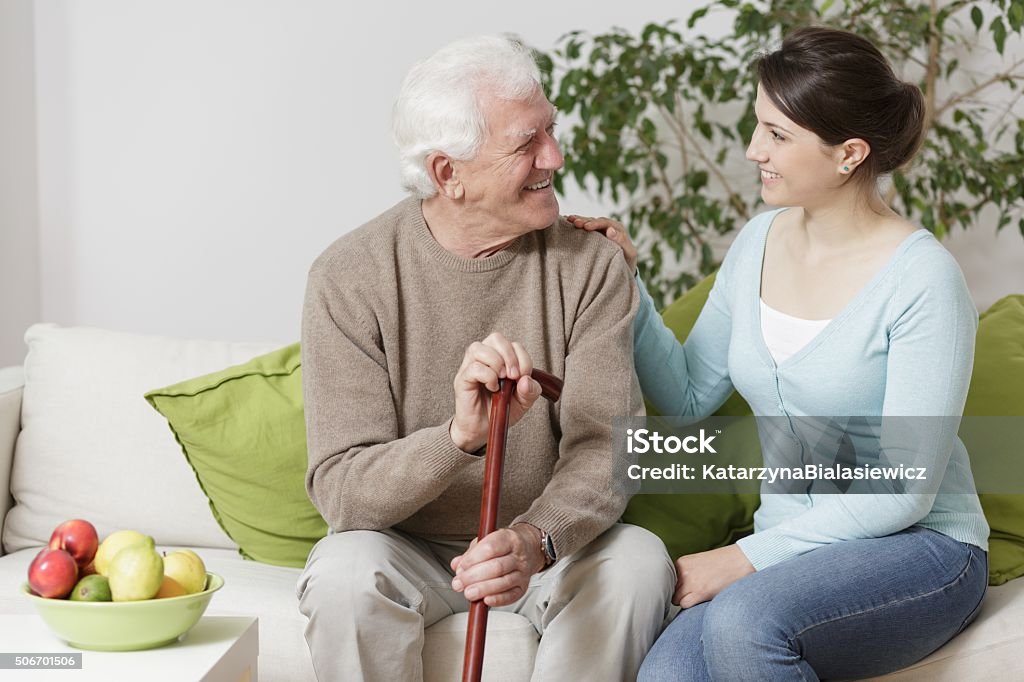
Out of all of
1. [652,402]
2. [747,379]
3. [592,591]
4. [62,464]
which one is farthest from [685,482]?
[62,464]

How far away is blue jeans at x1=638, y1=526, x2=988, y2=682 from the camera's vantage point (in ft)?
4.79

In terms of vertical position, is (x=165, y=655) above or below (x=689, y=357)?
below

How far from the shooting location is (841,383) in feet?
5.38

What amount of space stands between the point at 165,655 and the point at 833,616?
862 millimetres

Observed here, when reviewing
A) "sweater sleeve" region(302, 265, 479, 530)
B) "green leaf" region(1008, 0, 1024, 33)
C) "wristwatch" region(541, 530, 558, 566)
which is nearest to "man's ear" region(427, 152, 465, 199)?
"sweater sleeve" region(302, 265, 479, 530)

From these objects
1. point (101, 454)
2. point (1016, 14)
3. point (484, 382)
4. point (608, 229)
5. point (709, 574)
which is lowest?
point (101, 454)

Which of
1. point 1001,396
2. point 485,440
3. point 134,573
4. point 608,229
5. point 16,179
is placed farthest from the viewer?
point 16,179

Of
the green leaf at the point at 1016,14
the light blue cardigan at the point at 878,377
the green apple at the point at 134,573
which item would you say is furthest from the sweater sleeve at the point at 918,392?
the green leaf at the point at 1016,14

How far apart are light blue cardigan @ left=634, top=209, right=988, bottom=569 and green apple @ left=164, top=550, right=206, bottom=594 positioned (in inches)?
31.3

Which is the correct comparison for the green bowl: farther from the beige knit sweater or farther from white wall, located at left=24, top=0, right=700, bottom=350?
white wall, located at left=24, top=0, right=700, bottom=350

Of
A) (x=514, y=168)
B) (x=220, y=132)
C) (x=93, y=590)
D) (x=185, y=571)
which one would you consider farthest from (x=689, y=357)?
(x=220, y=132)

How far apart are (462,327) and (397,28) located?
66.1 inches

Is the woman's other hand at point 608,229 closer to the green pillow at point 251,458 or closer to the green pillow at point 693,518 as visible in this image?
the green pillow at point 693,518

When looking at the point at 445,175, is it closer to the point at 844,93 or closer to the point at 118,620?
the point at 844,93
